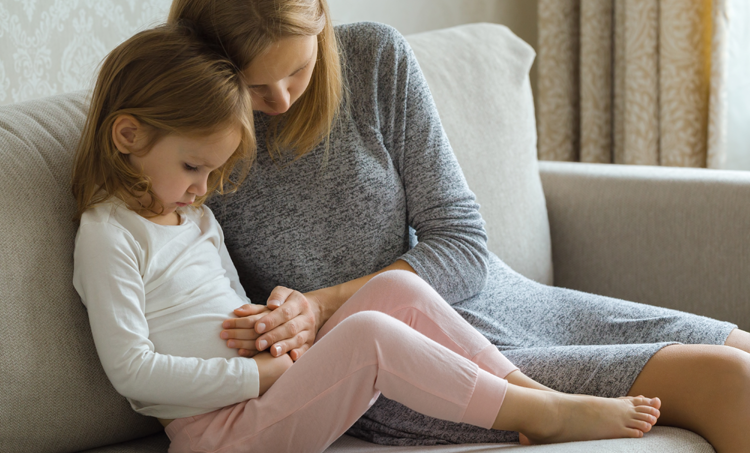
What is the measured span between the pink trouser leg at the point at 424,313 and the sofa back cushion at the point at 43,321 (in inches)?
13.7

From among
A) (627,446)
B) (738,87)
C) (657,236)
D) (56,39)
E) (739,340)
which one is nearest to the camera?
(627,446)

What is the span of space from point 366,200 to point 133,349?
0.46 meters

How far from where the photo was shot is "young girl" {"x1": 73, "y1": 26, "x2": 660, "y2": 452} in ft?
2.94

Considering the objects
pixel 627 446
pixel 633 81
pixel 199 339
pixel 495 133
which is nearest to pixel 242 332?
pixel 199 339

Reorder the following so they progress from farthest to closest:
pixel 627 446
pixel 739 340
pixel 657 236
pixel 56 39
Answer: pixel 657 236 → pixel 56 39 → pixel 739 340 → pixel 627 446

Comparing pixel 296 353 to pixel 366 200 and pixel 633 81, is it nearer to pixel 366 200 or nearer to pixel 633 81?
pixel 366 200

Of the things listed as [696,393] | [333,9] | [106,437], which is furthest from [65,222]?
[333,9]

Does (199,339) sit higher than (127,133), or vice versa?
(127,133)

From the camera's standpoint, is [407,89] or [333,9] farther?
[333,9]

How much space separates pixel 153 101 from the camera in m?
0.92

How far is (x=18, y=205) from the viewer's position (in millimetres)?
942

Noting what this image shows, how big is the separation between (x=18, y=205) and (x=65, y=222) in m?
0.06

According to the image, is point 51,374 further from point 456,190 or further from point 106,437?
point 456,190

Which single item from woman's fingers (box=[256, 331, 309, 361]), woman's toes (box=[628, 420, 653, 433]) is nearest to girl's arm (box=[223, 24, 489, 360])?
woman's fingers (box=[256, 331, 309, 361])
